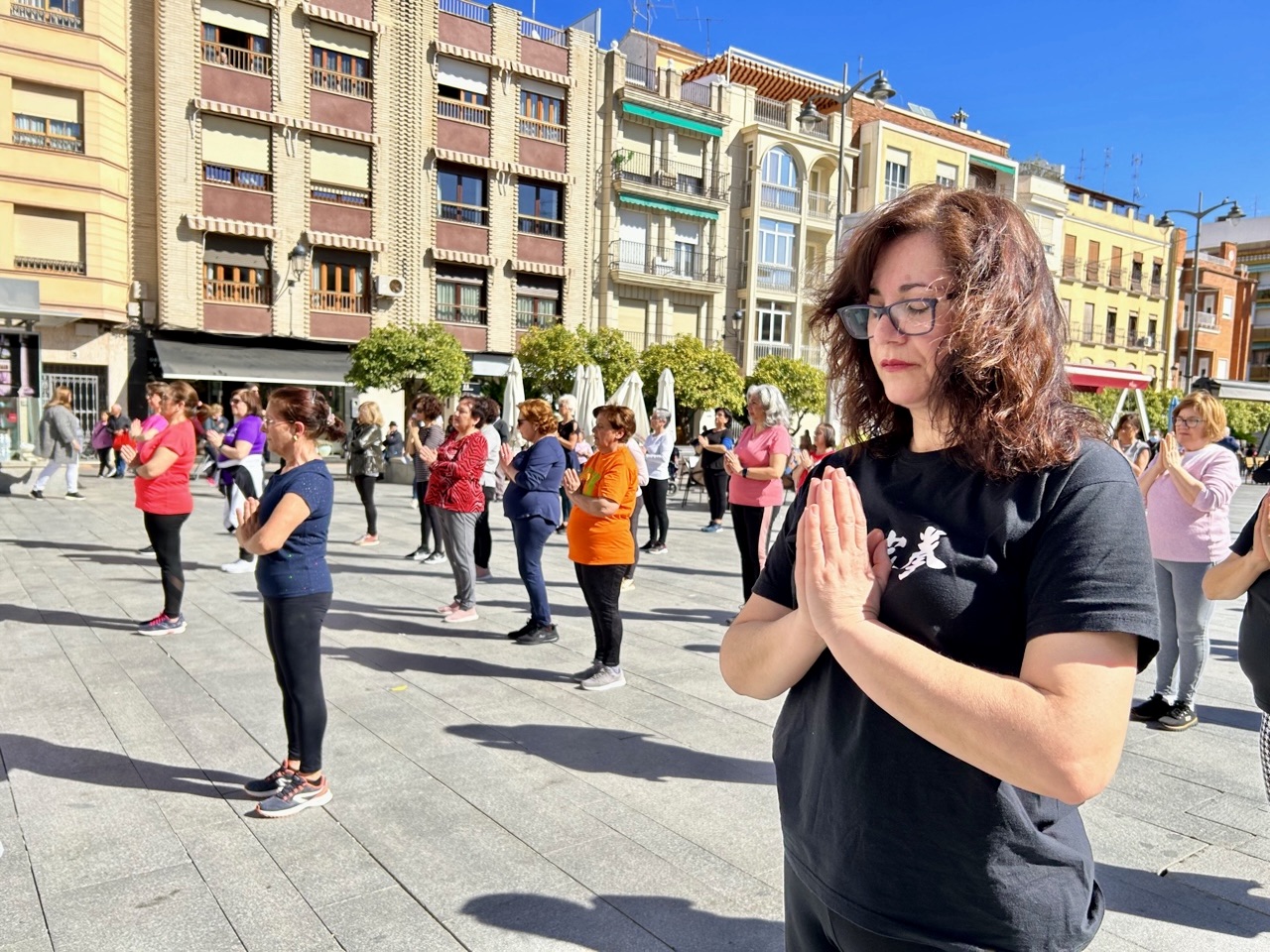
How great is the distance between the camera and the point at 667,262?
33.0 meters

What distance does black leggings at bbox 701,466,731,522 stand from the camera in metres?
12.4

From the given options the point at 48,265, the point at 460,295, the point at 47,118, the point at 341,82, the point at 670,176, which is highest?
the point at 341,82

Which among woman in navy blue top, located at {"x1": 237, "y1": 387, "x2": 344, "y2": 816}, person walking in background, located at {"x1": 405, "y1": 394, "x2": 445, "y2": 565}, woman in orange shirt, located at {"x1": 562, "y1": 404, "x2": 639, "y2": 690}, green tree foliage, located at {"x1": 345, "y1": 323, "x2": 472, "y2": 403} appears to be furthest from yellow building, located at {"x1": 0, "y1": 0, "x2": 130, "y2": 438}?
woman in navy blue top, located at {"x1": 237, "y1": 387, "x2": 344, "y2": 816}

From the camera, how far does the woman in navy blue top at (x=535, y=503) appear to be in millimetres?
6641

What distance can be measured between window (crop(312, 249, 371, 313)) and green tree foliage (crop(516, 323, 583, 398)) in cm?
528

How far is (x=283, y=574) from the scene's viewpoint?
387 centimetres

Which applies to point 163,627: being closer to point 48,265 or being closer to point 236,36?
point 48,265

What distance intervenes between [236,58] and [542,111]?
965 cm

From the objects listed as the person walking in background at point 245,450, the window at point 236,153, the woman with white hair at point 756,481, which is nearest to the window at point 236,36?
the window at point 236,153

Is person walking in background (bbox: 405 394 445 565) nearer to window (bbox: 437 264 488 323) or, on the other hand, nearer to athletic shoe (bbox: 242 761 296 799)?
athletic shoe (bbox: 242 761 296 799)

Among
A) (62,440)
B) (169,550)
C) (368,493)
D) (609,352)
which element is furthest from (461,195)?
(169,550)

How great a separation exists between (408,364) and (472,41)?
12105mm

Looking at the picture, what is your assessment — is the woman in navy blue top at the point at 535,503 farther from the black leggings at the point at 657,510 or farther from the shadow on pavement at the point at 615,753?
the black leggings at the point at 657,510

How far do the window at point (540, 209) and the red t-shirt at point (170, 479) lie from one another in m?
24.7
